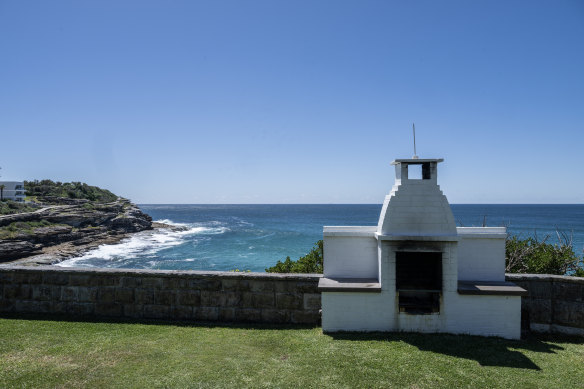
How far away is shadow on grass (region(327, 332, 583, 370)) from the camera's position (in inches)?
195

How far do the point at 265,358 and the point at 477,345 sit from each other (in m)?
3.46

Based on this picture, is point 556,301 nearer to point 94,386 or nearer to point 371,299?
point 371,299

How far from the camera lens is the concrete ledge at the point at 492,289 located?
5758mm

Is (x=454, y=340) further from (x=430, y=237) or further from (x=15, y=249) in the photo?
(x=15, y=249)

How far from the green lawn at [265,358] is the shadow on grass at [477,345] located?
0.05 ft

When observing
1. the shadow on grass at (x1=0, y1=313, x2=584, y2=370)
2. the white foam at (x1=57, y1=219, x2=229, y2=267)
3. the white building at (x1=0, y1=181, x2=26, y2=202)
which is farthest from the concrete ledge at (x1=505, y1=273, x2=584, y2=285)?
the white building at (x1=0, y1=181, x2=26, y2=202)

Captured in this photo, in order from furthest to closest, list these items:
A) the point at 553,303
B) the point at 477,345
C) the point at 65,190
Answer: the point at 65,190
the point at 553,303
the point at 477,345

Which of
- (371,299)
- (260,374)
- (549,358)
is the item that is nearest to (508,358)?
(549,358)

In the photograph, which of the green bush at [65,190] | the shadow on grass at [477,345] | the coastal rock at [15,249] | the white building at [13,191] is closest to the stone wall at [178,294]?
the shadow on grass at [477,345]

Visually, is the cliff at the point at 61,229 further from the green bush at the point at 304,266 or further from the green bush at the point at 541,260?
the green bush at the point at 541,260

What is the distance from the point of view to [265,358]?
4957 mm

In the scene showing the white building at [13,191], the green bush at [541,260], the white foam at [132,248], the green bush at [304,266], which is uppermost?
the white building at [13,191]

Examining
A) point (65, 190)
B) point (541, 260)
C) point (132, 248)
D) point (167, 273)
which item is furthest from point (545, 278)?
point (65, 190)

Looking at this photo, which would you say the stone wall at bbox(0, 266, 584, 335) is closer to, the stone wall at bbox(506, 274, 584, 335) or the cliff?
the stone wall at bbox(506, 274, 584, 335)
